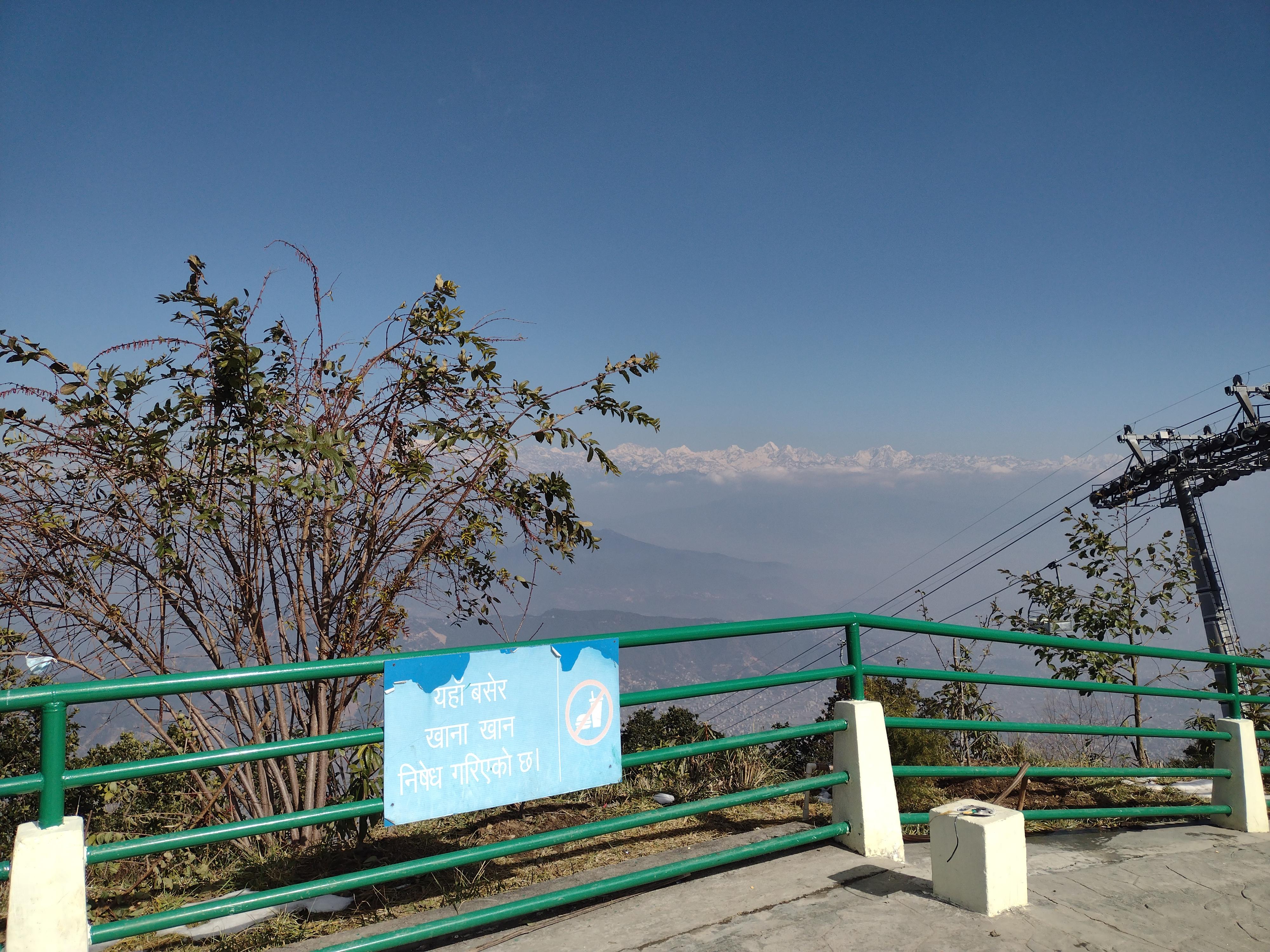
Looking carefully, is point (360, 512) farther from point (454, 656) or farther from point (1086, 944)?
point (1086, 944)

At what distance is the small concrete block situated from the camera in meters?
3.33

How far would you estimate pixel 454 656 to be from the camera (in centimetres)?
→ 313

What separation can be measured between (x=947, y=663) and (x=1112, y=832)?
4169mm

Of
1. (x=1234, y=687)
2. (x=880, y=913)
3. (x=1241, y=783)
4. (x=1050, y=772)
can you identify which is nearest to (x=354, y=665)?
(x=880, y=913)

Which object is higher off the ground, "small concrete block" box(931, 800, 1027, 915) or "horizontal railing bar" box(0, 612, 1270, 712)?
"horizontal railing bar" box(0, 612, 1270, 712)

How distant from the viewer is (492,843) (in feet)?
12.0

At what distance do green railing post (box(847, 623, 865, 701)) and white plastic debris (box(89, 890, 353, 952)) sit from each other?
9.00 feet

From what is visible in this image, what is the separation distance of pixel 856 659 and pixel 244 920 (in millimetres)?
3291

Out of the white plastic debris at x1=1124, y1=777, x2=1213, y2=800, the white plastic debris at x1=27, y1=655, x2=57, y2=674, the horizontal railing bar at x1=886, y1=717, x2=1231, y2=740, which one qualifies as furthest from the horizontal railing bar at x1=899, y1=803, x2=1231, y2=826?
the white plastic debris at x1=27, y1=655, x2=57, y2=674

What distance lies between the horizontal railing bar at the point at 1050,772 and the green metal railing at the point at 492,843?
0.01 meters

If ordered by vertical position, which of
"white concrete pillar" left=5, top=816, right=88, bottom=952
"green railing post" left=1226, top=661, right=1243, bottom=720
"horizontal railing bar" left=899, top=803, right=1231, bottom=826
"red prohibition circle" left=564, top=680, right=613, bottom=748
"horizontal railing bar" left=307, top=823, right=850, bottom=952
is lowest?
"horizontal railing bar" left=899, top=803, right=1231, bottom=826

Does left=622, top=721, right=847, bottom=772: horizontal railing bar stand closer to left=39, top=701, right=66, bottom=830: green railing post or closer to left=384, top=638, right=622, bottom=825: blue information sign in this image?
left=384, top=638, right=622, bottom=825: blue information sign

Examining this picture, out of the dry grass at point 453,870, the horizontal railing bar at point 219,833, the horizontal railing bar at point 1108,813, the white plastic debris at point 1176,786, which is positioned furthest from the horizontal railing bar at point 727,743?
the white plastic debris at point 1176,786

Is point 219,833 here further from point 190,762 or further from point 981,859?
point 981,859
